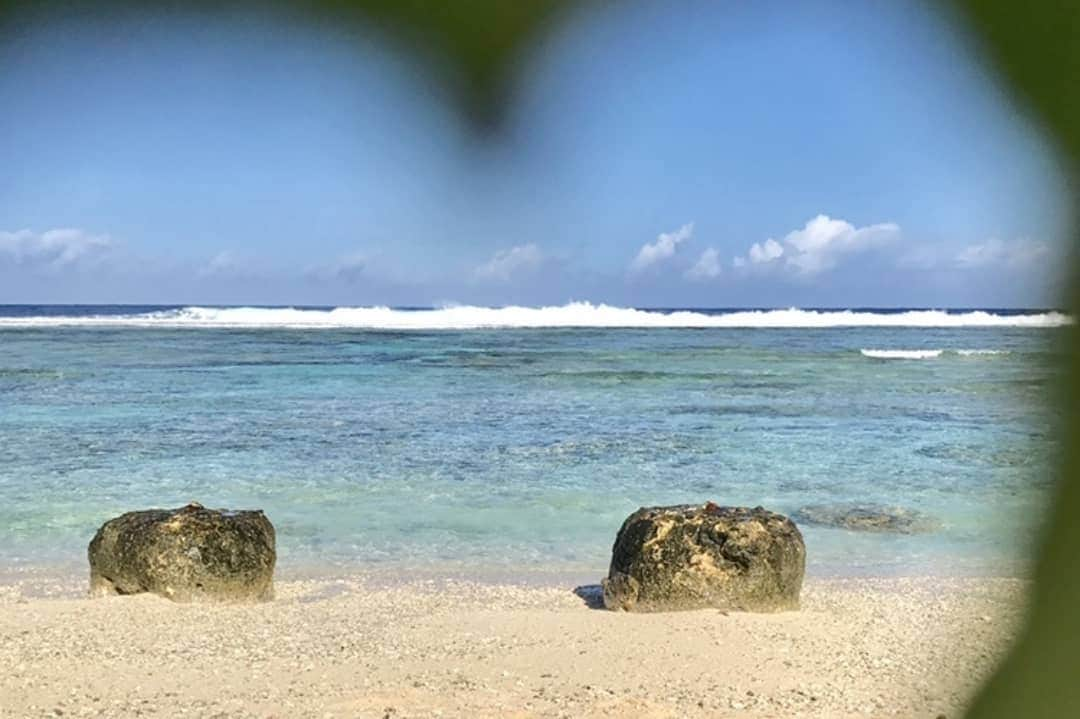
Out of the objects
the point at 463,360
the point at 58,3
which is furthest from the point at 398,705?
the point at 463,360

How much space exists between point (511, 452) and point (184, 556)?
6116 mm

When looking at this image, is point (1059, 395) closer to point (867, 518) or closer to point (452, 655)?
point (452, 655)

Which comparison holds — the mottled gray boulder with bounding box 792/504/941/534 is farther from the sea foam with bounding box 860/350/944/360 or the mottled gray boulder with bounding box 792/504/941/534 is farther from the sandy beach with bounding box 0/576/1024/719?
the sea foam with bounding box 860/350/944/360

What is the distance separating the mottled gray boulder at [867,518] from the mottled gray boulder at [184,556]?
14.4 feet

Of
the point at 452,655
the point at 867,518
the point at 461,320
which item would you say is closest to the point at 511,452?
the point at 867,518

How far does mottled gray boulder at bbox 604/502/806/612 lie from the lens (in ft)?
18.1

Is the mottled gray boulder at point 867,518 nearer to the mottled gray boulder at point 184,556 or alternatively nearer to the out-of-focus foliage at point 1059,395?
the mottled gray boulder at point 184,556

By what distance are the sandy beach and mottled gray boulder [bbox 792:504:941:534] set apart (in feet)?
6.49

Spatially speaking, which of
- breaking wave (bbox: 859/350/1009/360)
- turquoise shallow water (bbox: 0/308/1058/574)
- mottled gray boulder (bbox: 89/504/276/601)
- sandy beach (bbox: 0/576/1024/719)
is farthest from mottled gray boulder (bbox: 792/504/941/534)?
breaking wave (bbox: 859/350/1009/360)

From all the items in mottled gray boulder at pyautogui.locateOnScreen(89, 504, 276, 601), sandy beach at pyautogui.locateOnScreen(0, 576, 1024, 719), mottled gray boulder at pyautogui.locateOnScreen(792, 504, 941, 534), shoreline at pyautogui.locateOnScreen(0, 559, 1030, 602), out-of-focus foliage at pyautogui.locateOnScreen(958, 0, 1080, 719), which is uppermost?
out-of-focus foliage at pyautogui.locateOnScreen(958, 0, 1080, 719)

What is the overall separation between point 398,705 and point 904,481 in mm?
7322

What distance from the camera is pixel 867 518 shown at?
870 cm

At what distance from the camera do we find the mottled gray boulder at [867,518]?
8.41 meters

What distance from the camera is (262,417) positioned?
14.9 meters
